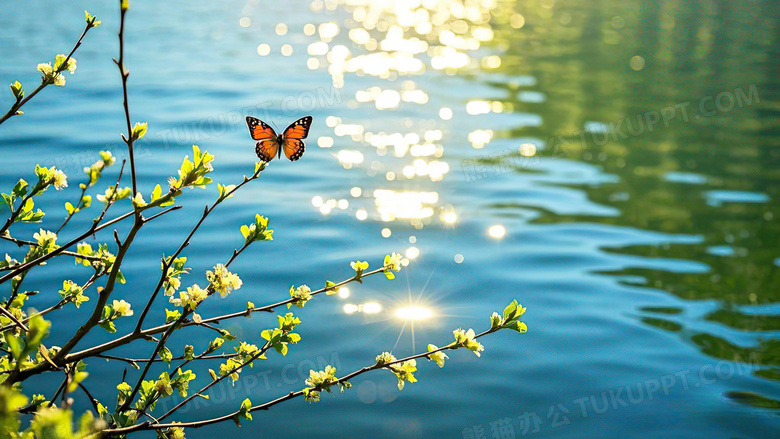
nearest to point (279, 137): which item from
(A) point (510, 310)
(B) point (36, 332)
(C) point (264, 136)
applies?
(C) point (264, 136)

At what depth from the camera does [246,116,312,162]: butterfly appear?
2852mm

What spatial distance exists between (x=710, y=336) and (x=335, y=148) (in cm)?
603

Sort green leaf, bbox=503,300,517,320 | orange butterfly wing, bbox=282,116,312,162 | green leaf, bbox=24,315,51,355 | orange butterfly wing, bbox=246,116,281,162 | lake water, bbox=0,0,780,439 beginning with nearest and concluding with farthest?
green leaf, bbox=24,315,51,355 < green leaf, bbox=503,300,517,320 < orange butterfly wing, bbox=246,116,281,162 < orange butterfly wing, bbox=282,116,312,162 < lake water, bbox=0,0,780,439

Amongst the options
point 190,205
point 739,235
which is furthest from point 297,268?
point 739,235

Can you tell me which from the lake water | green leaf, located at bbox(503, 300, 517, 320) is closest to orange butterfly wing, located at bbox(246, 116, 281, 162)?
green leaf, located at bbox(503, 300, 517, 320)

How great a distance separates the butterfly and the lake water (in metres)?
1.83

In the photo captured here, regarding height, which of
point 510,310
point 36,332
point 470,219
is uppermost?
point 470,219

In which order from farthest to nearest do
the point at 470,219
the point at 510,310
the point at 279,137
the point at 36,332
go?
the point at 470,219, the point at 279,137, the point at 510,310, the point at 36,332

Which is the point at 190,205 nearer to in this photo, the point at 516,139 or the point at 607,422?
the point at 607,422

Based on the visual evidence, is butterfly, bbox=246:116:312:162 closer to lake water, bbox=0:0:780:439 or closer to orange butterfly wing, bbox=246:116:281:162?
orange butterfly wing, bbox=246:116:281:162

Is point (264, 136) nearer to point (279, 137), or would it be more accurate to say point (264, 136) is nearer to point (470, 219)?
point (279, 137)

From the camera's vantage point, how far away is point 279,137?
289cm

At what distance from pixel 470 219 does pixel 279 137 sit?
471 centimetres

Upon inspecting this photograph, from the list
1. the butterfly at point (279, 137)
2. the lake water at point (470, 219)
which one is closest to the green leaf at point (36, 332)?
the butterfly at point (279, 137)
